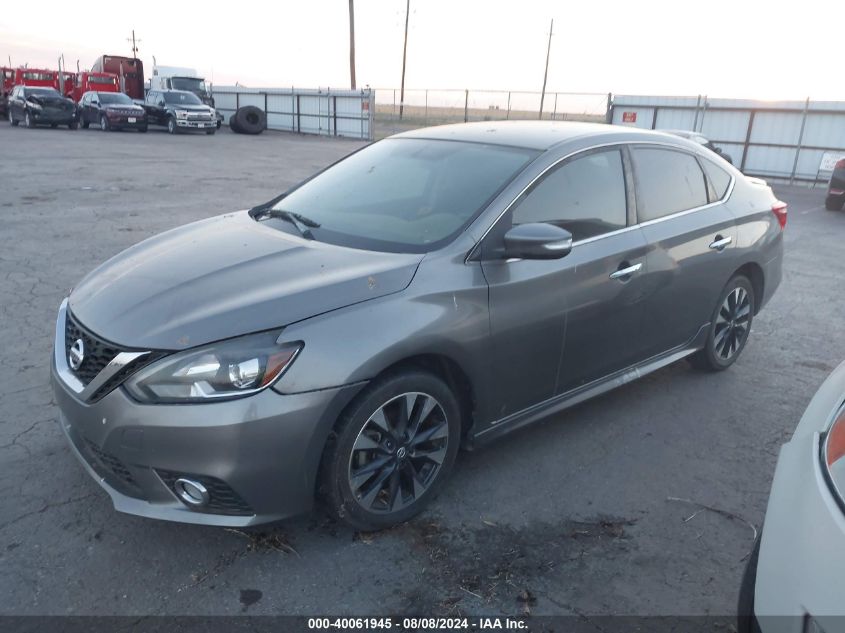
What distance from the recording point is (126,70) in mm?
36188

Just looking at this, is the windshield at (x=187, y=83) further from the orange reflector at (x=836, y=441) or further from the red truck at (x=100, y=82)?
the orange reflector at (x=836, y=441)

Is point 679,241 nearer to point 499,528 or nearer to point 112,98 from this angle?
point 499,528

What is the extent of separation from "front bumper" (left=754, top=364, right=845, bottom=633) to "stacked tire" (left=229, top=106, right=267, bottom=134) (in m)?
32.4

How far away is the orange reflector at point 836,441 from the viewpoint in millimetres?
1900

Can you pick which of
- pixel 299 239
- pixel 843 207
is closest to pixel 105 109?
pixel 843 207

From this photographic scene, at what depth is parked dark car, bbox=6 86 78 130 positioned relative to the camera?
2778 centimetres

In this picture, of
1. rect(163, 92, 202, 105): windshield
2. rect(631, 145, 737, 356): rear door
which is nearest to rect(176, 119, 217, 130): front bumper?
rect(163, 92, 202, 105): windshield

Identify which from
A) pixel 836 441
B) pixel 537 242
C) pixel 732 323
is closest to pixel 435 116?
pixel 732 323

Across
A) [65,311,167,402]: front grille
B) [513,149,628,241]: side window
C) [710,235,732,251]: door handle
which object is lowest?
→ [65,311,167,402]: front grille

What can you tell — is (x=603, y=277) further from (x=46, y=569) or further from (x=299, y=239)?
(x=46, y=569)

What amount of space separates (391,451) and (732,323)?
3051mm

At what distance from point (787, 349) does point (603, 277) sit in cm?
278

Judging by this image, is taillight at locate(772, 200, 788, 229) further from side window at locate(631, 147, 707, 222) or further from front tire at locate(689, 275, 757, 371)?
side window at locate(631, 147, 707, 222)

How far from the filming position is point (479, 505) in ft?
10.7
